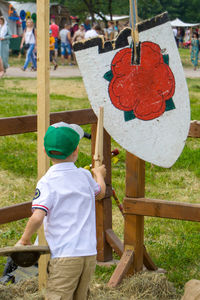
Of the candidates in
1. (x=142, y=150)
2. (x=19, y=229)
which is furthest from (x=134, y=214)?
(x=19, y=229)

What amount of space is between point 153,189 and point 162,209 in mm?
2614

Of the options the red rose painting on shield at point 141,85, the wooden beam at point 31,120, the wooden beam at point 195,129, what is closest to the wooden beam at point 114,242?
the wooden beam at point 31,120

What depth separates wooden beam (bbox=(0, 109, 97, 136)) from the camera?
3.31m

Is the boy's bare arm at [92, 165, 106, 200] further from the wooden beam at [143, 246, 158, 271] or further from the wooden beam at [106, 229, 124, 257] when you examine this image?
the wooden beam at [106, 229, 124, 257]

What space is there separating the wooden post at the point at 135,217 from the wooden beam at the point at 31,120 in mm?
527

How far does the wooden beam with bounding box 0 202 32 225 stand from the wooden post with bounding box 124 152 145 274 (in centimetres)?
68

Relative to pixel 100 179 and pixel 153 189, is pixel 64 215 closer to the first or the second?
pixel 100 179

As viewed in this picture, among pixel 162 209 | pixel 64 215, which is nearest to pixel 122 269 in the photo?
pixel 162 209

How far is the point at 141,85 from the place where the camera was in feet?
10.0

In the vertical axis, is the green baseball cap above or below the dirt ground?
above

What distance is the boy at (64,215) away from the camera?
8.05 feet

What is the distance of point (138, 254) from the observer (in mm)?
3555

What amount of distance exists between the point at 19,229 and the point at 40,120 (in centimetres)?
191

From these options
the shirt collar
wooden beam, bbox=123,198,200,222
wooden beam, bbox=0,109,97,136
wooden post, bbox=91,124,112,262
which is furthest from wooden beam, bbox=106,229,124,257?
the shirt collar
